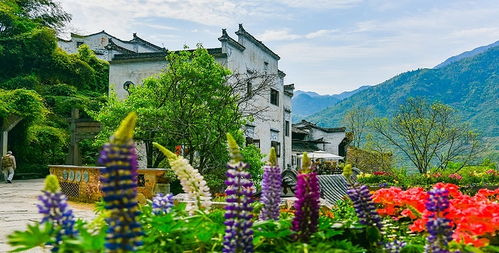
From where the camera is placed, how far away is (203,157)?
12961 millimetres

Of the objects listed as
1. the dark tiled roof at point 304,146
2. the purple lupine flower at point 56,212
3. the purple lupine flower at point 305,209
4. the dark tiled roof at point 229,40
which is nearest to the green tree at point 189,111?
the dark tiled roof at point 229,40

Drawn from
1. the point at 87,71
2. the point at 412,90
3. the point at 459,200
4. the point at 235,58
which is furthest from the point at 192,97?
the point at 412,90

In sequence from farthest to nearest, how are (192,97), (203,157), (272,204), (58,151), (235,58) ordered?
(58,151) → (235,58) → (192,97) → (203,157) → (272,204)

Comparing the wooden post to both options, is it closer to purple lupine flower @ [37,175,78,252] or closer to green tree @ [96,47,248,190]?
green tree @ [96,47,248,190]

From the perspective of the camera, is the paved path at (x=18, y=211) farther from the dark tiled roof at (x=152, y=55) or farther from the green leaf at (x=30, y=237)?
the dark tiled roof at (x=152, y=55)

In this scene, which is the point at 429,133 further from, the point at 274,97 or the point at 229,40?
the point at 229,40

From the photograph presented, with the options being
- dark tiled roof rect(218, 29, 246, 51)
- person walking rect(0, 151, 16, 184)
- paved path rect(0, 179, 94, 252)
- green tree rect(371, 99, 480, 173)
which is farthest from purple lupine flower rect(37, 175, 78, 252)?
green tree rect(371, 99, 480, 173)

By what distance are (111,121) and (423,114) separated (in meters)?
18.0

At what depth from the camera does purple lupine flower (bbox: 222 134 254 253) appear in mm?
1444

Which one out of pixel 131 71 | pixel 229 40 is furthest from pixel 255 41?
pixel 131 71

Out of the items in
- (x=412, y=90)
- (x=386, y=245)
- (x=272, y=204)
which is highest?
(x=412, y=90)

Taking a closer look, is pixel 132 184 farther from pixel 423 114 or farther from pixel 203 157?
pixel 423 114

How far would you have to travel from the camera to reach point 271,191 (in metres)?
1.98

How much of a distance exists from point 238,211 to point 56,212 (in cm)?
52
